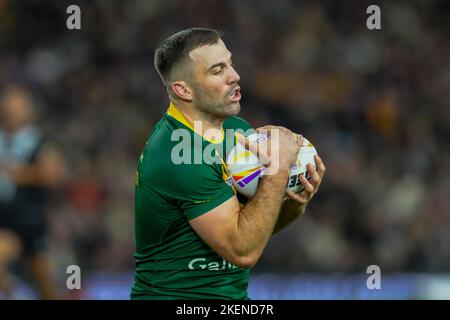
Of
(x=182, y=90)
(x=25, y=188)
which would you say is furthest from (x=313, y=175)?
(x=25, y=188)

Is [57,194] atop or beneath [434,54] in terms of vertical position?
beneath

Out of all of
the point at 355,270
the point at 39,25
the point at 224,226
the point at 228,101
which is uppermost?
the point at 39,25

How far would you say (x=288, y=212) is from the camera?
516cm

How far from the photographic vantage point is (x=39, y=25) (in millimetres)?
12656

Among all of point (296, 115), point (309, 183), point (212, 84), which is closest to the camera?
point (212, 84)

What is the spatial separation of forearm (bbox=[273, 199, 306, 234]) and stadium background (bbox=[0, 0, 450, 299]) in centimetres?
408

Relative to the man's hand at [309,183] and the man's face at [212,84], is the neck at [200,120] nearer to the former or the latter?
the man's face at [212,84]

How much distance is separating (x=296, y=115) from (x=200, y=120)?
7.24 metres

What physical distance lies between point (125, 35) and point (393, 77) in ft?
12.0

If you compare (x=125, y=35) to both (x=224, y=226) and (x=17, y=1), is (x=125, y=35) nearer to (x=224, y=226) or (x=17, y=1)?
(x=17, y=1)

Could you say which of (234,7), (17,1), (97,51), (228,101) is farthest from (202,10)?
(228,101)

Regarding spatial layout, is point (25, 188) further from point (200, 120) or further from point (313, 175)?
point (313, 175)

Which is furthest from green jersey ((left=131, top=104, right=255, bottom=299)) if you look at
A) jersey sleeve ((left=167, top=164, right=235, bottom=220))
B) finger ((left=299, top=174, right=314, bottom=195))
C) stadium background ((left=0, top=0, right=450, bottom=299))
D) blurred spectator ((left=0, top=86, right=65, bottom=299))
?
stadium background ((left=0, top=0, right=450, bottom=299))

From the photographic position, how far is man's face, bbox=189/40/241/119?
4758mm
